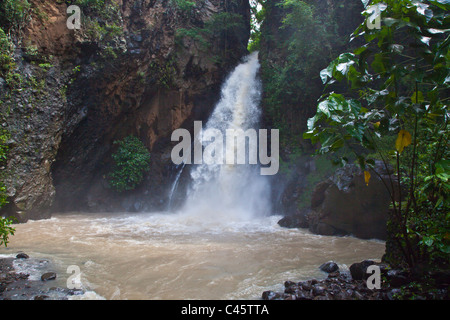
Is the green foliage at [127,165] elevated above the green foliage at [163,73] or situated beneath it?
situated beneath

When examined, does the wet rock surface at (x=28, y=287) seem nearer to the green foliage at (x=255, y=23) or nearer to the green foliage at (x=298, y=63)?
the green foliage at (x=298, y=63)

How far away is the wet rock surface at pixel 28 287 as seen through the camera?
373cm

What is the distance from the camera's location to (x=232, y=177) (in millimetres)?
11805

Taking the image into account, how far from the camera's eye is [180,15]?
42.3ft

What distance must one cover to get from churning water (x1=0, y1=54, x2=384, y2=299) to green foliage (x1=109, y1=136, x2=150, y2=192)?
4.42 feet

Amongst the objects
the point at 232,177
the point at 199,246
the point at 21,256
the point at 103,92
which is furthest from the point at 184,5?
the point at 21,256

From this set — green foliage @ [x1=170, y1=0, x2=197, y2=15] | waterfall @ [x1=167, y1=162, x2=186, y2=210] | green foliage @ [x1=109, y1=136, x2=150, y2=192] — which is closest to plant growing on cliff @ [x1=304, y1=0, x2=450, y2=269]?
waterfall @ [x1=167, y1=162, x2=186, y2=210]

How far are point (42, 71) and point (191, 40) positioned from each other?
20.4ft

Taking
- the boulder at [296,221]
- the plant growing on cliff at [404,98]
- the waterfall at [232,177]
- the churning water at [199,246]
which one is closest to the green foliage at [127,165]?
the churning water at [199,246]

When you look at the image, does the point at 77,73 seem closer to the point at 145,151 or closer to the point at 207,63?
the point at 145,151

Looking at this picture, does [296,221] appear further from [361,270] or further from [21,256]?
[21,256]

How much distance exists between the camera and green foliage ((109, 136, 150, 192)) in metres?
12.1

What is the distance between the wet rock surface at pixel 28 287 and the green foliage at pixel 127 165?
7.31 m

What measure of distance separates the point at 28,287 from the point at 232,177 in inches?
331
